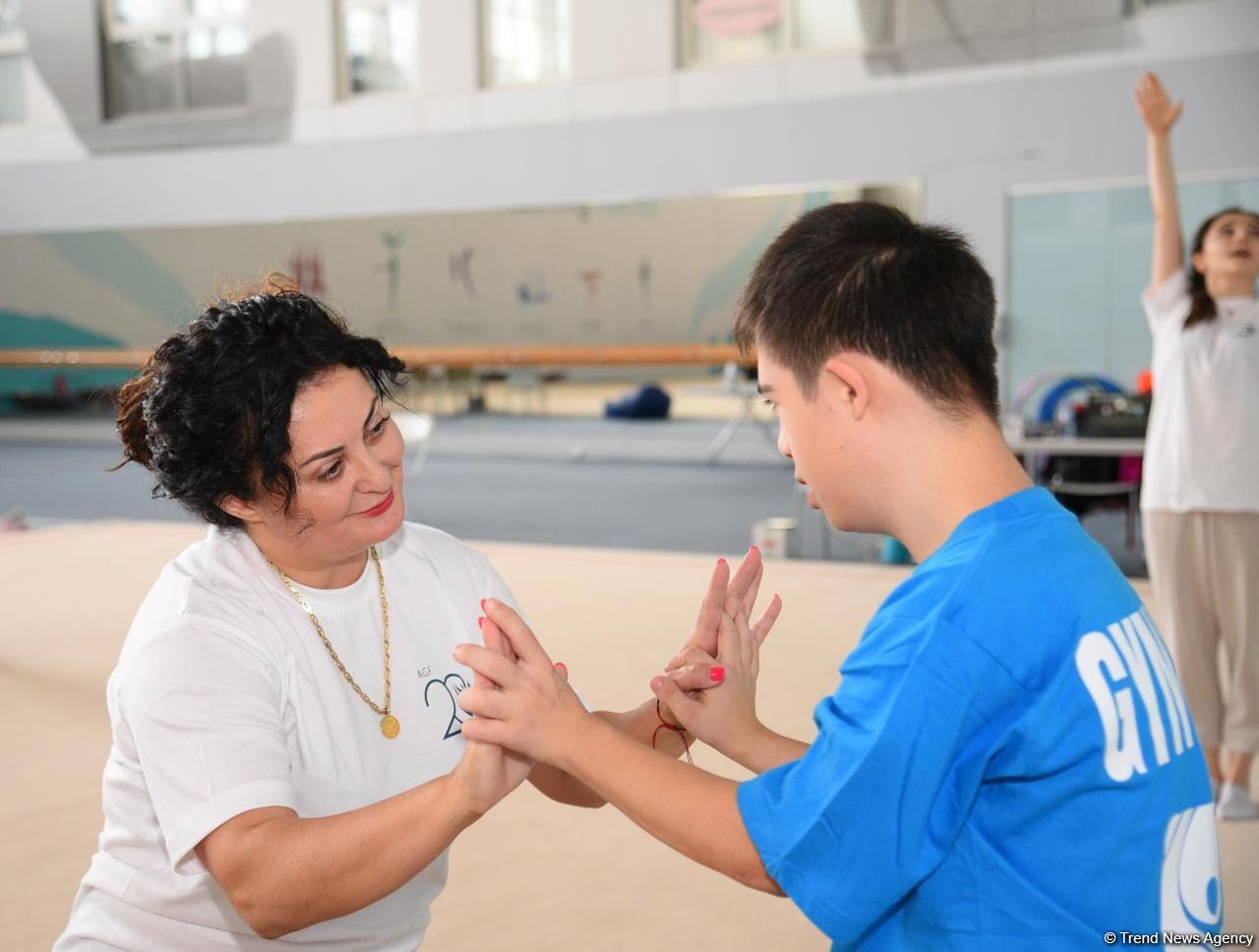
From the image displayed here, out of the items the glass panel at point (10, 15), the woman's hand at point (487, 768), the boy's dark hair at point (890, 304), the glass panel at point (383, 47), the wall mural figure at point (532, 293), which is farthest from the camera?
the wall mural figure at point (532, 293)

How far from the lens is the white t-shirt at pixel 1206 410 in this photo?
3139mm

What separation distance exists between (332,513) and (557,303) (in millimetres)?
14176

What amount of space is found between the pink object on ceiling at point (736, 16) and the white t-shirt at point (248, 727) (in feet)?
31.5

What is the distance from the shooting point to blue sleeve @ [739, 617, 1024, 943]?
2.94 ft

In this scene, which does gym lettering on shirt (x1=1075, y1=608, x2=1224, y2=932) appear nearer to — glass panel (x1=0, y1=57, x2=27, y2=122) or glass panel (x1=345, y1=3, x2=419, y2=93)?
glass panel (x1=345, y1=3, x2=419, y2=93)

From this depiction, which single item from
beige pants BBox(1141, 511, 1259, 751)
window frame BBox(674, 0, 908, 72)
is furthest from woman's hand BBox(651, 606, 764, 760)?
window frame BBox(674, 0, 908, 72)

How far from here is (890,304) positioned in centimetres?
100

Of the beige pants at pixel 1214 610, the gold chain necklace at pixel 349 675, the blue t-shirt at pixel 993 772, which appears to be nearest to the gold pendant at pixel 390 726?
the gold chain necklace at pixel 349 675

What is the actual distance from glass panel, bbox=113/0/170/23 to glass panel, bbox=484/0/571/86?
3976 millimetres

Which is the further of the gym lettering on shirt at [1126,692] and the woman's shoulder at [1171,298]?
the woman's shoulder at [1171,298]

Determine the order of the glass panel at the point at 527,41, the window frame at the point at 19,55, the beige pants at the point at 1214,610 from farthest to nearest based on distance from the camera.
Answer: the window frame at the point at 19,55 < the glass panel at the point at 527,41 < the beige pants at the point at 1214,610

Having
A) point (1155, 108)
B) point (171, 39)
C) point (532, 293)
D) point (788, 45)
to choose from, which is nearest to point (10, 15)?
point (171, 39)

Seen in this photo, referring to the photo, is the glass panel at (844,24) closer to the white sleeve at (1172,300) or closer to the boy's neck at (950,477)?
the white sleeve at (1172,300)

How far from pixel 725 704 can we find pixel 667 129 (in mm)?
9599
